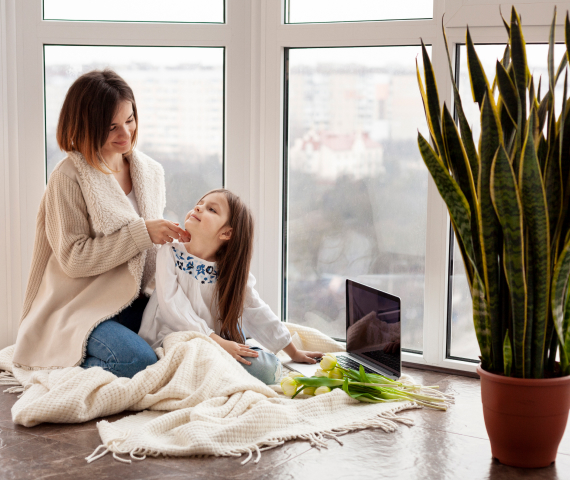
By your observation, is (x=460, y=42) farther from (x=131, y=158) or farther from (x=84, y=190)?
(x=84, y=190)

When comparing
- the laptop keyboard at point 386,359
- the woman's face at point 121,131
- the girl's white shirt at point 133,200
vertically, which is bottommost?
the laptop keyboard at point 386,359

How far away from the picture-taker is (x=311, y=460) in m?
1.59

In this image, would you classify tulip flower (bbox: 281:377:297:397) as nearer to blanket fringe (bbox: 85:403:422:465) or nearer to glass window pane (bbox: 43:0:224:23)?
blanket fringe (bbox: 85:403:422:465)

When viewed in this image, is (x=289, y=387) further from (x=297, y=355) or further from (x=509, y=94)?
(x=509, y=94)

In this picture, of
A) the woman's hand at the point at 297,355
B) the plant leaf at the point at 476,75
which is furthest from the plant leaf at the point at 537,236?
the woman's hand at the point at 297,355

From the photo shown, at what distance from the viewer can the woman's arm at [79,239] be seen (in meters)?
2.14

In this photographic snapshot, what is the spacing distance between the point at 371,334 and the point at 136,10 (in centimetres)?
163

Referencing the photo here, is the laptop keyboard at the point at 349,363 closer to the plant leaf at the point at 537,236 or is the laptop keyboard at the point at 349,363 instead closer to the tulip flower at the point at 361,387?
the tulip flower at the point at 361,387

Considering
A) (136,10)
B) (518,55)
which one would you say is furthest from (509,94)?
(136,10)

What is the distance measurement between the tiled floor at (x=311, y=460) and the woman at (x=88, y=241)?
1.15ft

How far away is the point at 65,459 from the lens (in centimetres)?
159

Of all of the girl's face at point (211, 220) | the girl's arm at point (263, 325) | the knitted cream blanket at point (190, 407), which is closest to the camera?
the knitted cream blanket at point (190, 407)

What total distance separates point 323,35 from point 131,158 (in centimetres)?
89

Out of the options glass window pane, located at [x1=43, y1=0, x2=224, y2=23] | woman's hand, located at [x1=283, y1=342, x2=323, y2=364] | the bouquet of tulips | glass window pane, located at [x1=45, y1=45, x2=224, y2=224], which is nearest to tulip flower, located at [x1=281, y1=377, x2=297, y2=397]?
the bouquet of tulips
